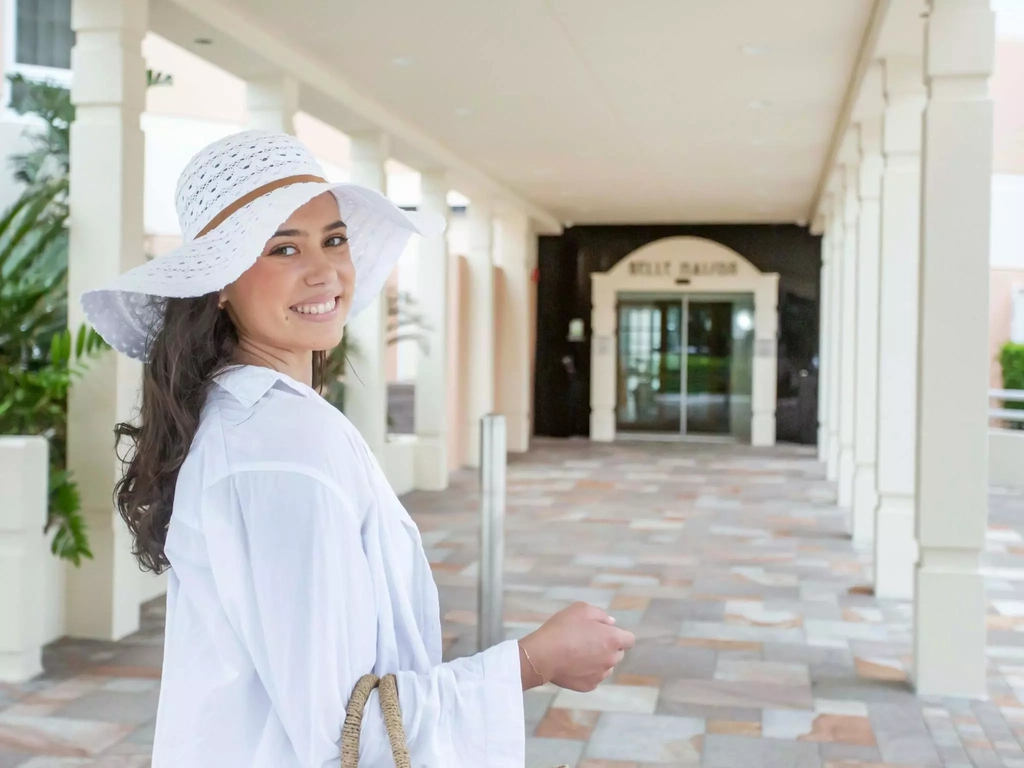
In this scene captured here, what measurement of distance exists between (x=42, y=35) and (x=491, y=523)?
1183 centimetres

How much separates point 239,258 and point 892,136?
19.0 feet

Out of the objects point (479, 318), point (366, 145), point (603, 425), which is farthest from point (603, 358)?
point (366, 145)

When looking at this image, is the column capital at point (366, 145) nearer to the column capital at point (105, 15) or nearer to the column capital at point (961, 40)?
the column capital at point (105, 15)

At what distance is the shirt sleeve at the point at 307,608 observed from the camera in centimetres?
104

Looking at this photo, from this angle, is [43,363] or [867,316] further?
[867,316]

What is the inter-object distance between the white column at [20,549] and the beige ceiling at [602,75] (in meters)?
2.57

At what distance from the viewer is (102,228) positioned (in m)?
5.22

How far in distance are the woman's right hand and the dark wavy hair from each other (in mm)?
440

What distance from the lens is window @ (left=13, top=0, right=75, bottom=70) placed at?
42.6 feet

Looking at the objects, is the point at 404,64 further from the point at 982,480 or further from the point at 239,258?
the point at 239,258

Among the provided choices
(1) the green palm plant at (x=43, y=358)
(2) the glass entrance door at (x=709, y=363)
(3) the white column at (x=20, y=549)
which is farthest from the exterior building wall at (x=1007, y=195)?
(3) the white column at (x=20, y=549)

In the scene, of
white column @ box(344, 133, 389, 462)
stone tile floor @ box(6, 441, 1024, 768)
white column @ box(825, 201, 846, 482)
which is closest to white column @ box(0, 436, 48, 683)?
stone tile floor @ box(6, 441, 1024, 768)

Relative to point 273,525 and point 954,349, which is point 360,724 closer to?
point 273,525

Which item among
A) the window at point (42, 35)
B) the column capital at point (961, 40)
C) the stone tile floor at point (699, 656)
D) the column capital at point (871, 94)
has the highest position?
the window at point (42, 35)
